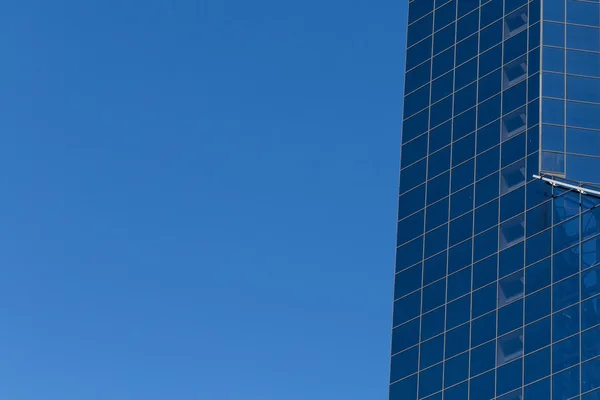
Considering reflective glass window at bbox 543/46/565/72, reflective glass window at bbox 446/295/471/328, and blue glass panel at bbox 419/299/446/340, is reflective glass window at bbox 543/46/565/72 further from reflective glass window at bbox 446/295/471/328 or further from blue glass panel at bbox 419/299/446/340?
blue glass panel at bbox 419/299/446/340

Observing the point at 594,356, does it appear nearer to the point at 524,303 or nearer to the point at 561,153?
the point at 524,303

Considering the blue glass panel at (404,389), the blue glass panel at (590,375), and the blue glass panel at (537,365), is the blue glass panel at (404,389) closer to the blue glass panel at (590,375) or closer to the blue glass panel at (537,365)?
the blue glass panel at (537,365)

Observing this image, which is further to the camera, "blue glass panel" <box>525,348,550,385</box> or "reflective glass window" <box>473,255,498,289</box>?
"reflective glass window" <box>473,255,498,289</box>

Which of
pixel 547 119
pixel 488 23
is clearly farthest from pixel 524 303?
pixel 488 23

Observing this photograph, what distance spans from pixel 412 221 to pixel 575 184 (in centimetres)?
1543

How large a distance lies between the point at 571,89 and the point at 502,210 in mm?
9528

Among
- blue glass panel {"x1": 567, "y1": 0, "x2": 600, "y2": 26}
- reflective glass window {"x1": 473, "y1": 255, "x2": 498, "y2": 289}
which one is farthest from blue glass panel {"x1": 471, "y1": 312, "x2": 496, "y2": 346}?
blue glass panel {"x1": 567, "y1": 0, "x2": 600, "y2": 26}

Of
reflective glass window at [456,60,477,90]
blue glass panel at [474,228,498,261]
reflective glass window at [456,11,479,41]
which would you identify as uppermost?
reflective glass window at [456,11,479,41]

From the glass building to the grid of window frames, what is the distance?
0.09 meters

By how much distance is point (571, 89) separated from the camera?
12362 centimetres

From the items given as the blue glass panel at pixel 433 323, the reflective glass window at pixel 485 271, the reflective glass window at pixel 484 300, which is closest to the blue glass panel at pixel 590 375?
the reflective glass window at pixel 484 300

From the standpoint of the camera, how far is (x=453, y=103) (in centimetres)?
13262

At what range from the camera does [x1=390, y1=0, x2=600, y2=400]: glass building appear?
11488 cm

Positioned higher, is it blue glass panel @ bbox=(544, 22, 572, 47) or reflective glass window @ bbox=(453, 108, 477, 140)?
blue glass panel @ bbox=(544, 22, 572, 47)
